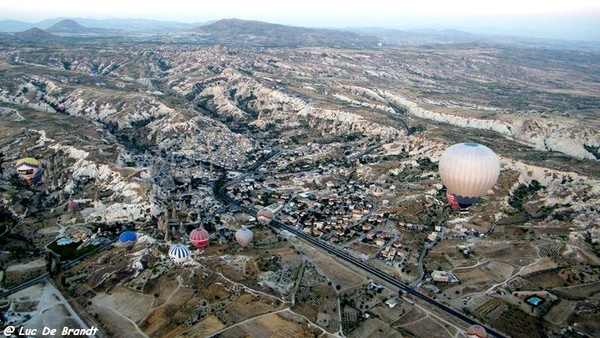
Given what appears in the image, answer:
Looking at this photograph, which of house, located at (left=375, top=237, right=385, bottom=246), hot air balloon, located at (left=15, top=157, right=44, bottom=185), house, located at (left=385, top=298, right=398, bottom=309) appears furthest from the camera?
hot air balloon, located at (left=15, top=157, right=44, bottom=185)

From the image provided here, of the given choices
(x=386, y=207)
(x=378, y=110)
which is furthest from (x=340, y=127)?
(x=386, y=207)

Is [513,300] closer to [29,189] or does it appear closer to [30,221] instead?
[30,221]

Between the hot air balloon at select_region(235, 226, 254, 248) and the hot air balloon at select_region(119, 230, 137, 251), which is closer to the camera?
the hot air balloon at select_region(119, 230, 137, 251)

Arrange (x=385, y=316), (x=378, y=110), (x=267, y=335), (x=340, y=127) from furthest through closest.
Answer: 1. (x=378, y=110)
2. (x=340, y=127)
3. (x=385, y=316)
4. (x=267, y=335)

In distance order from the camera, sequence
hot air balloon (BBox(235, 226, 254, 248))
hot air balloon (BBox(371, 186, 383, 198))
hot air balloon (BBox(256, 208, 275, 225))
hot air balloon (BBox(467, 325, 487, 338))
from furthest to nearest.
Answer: hot air balloon (BBox(371, 186, 383, 198))
hot air balloon (BBox(256, 208, 275, 225))
hot air balloon (BBox(235, 226, 254, 248))
hot air balloon (BBox(467, 325, 487, 338))

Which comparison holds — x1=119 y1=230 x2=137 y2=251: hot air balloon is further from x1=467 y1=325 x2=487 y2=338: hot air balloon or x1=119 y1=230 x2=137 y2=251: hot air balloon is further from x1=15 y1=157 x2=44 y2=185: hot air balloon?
x1=467 y1=325 x2=487 y2=338: hot air balloon

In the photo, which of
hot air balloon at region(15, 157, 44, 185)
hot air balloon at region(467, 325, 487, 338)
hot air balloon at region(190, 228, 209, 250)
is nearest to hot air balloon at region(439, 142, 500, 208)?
hot air balloon at region(467, 325, 487, 338)
